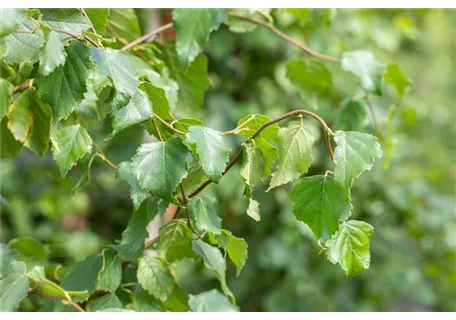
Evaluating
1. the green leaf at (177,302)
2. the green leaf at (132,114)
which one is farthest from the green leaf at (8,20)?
the green leaf at (177,302)

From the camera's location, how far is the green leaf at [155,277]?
1.04 m

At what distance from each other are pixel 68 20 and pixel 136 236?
0.31 metres

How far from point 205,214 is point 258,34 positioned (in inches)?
63.0

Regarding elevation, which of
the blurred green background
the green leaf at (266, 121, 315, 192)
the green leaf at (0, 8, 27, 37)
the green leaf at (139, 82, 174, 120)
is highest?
the green leaf at (0, 8, 27, 37)

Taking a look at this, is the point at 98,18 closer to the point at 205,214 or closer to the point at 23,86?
the point at 23,86

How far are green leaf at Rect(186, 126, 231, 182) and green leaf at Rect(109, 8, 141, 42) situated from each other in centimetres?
44

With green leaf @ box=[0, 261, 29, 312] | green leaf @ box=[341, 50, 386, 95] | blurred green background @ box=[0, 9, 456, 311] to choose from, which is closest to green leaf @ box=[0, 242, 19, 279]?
green leaf @ box=[0, 261, 29, 312]

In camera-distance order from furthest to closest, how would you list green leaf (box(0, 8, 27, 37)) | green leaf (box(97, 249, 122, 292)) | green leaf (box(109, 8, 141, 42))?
green leaf (box(109, 8, 141, 42))
green leaf (box(97, 249, 122, 292))
green leaf (box(0, 8, 27, 37))

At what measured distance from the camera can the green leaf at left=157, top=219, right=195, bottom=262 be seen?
3.18 feet

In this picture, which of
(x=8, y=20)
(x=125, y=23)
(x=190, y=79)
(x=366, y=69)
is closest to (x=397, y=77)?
(x=366, y=69)

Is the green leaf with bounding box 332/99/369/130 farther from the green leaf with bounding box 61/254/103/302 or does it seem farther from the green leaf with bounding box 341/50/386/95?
the green leaf with bounding box 61/254/103/302

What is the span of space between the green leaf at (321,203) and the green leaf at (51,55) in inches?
11.2

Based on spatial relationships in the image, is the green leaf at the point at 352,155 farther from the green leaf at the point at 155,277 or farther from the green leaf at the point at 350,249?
the green leaf at the point at 155,277

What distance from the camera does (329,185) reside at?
86 centimetres
